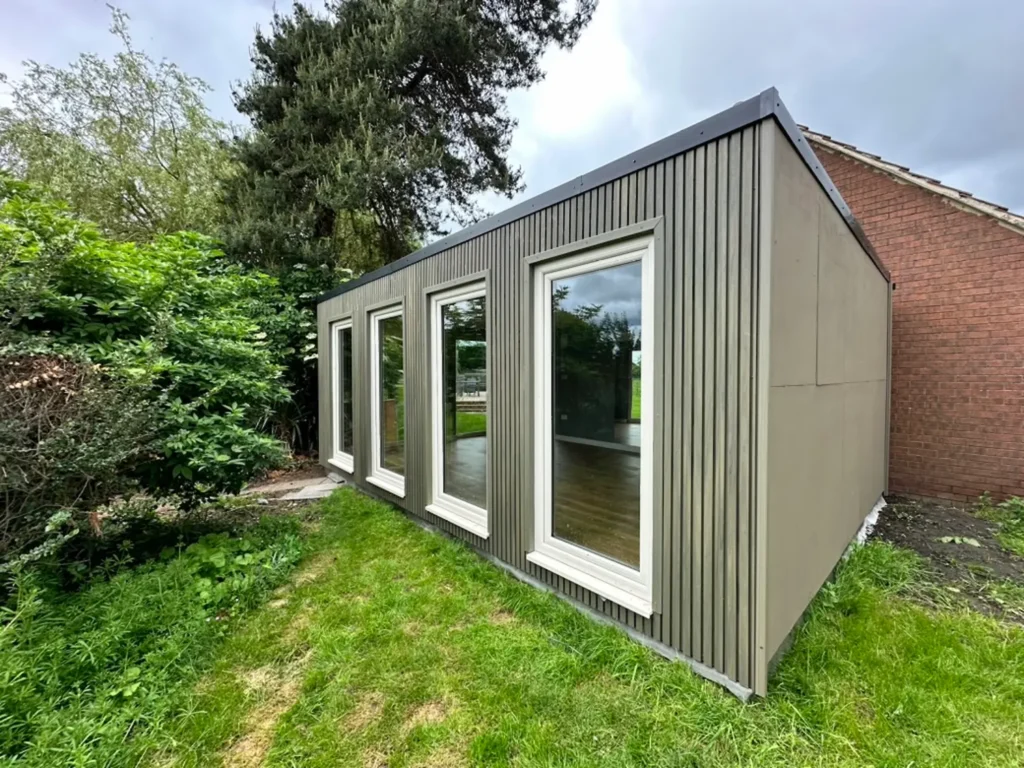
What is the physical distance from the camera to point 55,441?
2248 millimetres

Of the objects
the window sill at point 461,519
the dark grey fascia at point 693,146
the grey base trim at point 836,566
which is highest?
the dark grey fascia at point 693,146

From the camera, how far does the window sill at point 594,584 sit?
6.83 feet

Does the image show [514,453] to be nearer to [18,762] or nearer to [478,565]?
[478,565]

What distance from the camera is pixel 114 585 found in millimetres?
2477

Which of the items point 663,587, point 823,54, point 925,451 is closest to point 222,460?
point 663,587

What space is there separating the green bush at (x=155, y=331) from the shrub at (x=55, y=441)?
14 centimetres

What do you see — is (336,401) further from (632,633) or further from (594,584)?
(632,633)

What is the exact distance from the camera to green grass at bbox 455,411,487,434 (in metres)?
3.22

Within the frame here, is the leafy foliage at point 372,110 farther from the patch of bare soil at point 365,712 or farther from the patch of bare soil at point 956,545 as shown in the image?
the patch of bare soil at point 956,545

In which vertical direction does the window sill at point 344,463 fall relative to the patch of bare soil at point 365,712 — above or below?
above

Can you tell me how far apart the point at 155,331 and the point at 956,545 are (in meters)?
6.28

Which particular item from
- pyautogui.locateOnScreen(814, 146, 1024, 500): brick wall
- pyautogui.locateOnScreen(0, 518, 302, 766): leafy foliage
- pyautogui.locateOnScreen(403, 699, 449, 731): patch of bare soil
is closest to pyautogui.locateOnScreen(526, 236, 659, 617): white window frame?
pyautogui.locateOnScreen(403, 699, 449, 731): patch of bare soil

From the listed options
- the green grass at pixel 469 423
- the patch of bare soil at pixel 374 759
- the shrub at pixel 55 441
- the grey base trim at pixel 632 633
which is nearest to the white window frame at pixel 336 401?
the green grass at pixel 469 423

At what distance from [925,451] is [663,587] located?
15.5 ft
